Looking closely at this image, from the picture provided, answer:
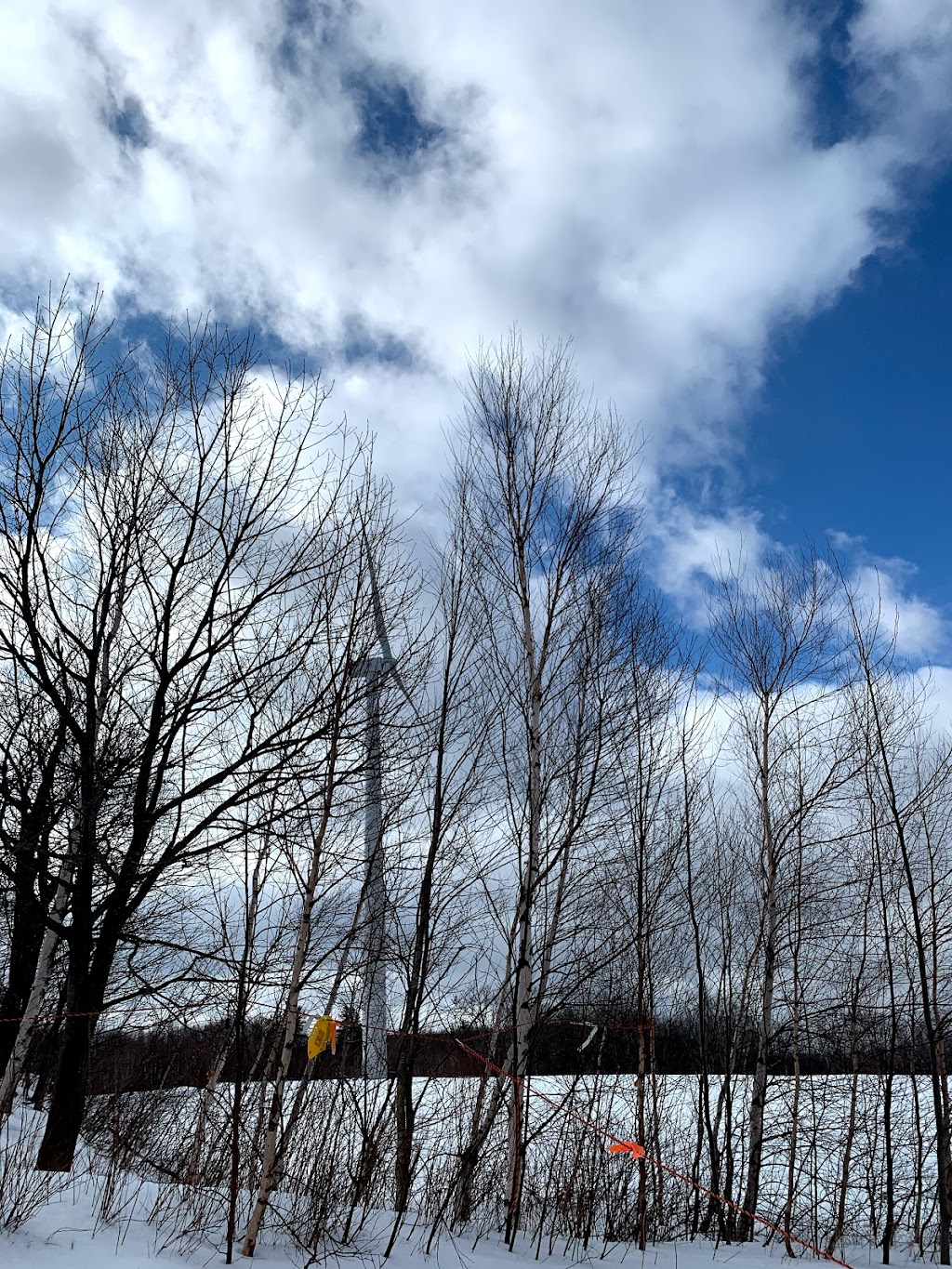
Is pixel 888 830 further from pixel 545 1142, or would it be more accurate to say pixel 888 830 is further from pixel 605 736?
pixel 545 1142

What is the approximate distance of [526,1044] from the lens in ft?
25.6

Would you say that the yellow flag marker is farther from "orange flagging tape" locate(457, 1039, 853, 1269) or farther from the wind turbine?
"orange flagging tape" locate(457, 1039, 853, 1269)

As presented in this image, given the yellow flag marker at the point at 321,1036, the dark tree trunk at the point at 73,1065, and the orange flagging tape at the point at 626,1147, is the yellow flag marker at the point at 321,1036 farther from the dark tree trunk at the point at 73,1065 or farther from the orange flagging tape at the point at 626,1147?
the dark tree trunk at the point at 73,1065

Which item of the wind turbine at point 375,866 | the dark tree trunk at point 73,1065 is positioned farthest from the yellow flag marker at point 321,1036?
the dark tree trunk at point 73,1065

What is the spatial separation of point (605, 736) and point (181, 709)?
4.76m

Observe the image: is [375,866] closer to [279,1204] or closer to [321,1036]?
[279,1204]

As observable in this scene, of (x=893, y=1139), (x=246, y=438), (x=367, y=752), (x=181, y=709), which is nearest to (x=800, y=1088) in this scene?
(x=893, y=1139)

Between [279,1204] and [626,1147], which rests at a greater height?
[626,1147]

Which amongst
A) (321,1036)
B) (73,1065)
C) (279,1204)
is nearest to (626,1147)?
(321,1036)

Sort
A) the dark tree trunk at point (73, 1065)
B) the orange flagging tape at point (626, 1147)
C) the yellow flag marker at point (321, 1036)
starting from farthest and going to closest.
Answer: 1. the dark tree trunk at point (73, 1065)
2. the orange flagging tape at point (626, 1147)
3. the yellow flag marker at point (321, 1036)

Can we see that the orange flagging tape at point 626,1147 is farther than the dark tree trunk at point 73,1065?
No

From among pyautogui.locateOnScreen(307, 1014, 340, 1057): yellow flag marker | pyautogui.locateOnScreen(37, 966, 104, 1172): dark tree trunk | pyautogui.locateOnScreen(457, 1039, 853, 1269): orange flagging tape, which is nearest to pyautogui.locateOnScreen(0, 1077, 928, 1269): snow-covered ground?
pyautogui.locateOnScreen(37, 966, 104, 1172): dark tree trunk

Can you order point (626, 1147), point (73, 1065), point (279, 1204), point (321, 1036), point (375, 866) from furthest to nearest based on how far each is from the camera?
point (375, 866)
point (279, 1204)
point (73, 1065)
point (626, 1147)
point (321, 1036)

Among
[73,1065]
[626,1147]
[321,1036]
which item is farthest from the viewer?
[73,1065]
